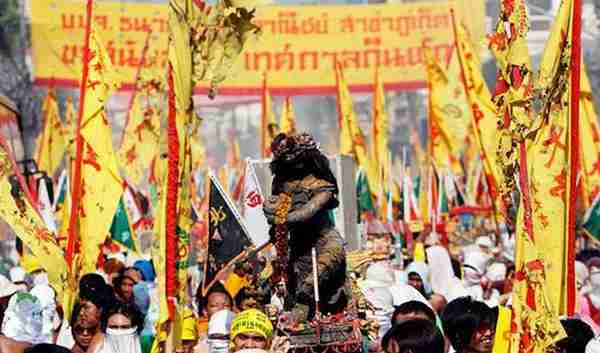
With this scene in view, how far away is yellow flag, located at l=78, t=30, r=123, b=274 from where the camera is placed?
11.1m

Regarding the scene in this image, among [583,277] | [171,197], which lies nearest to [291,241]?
[171,197]

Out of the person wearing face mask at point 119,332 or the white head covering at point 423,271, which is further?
the white head covering at point 423,271

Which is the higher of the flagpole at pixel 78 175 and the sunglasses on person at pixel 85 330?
the flagpole at pixel 78 175

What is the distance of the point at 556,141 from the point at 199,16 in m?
2.02

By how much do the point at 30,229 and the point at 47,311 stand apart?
72 cm

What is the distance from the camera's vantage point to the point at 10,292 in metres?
9.47

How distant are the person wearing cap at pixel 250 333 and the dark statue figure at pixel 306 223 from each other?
69cm

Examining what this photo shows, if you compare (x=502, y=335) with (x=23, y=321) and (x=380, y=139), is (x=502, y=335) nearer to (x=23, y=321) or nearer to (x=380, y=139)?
(x=23, y=321)

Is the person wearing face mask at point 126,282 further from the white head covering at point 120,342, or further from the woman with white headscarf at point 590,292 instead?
the woman with white headscarf at point 590,292

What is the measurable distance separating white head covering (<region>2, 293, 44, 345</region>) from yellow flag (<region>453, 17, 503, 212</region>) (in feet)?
18.5

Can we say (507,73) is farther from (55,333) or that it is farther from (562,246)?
(55,333)

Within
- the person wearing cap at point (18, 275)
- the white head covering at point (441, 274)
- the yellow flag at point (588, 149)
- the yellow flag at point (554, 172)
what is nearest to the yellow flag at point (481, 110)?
the white head covering at point (441, 274)

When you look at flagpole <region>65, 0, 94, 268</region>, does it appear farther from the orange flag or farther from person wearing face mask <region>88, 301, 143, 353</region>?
person wearing face mask <region>88, 301, 143, 353</region>

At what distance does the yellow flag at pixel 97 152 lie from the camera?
11.1 m
